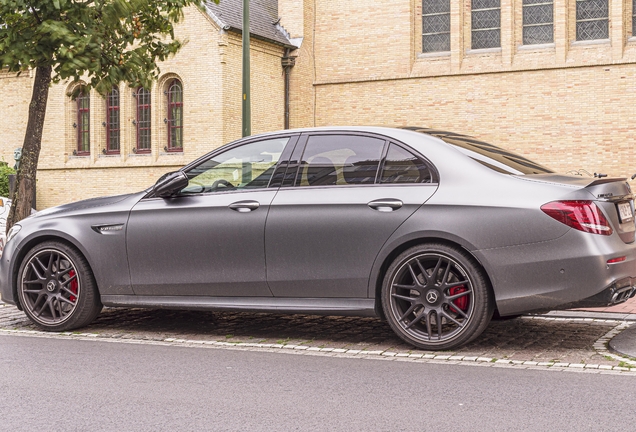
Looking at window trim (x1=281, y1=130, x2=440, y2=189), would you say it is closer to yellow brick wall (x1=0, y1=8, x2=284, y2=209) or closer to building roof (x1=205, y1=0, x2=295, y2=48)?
yellow brick wall (x1=0, y1=8, x2=284, y2=209)

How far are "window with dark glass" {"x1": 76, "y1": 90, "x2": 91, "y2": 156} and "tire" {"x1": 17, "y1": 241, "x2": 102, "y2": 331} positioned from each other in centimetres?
2067

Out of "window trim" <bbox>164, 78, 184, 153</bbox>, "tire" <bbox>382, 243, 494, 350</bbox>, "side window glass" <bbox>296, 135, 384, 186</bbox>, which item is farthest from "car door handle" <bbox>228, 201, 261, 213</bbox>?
"window trim" <bbox>164, 78, 184, 153</bbox>

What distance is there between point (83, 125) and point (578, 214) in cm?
2389

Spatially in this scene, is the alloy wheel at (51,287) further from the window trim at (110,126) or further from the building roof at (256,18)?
the window trim at (110,126)

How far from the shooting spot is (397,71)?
25438mm

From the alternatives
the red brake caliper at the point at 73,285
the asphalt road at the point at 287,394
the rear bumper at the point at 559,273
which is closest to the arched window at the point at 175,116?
the red brake caliper at the point at 73,285

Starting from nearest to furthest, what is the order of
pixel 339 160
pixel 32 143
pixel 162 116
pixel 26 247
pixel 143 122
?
1. pixel 339 160
2. pixel 26 247
3. pixel 32 143
4. pixel 162 116
5. pixel 143 122

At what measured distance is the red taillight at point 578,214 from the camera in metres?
6.21

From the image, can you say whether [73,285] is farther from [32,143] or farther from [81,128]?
[81,128]

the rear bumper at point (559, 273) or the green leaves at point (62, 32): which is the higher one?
the green leaves at point (62, 32)

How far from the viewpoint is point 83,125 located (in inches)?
1105

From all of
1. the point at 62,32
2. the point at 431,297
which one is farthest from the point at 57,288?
the point at 62,32

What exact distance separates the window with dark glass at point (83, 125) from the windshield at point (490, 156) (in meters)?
22.2

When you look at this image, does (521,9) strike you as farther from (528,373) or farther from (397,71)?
(528,373)
